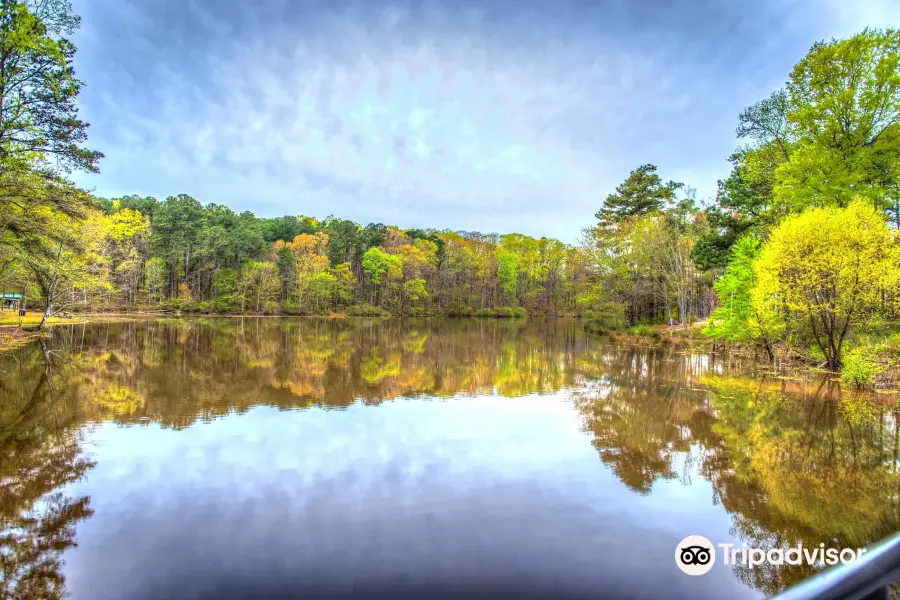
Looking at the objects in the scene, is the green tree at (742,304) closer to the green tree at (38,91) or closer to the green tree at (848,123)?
the green tree at (848,123)

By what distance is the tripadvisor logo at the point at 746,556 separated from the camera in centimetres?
545

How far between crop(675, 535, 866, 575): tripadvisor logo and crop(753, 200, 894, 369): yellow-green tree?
13854mm

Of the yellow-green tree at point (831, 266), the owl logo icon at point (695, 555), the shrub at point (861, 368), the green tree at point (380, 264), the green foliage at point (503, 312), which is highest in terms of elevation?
the green tree at point (380, 264)

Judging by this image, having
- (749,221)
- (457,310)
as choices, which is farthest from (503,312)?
(749,221)

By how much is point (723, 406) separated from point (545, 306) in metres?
70.1

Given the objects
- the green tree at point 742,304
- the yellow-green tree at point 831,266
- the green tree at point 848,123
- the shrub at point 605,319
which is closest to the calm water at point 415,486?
the yellow-green tree at point 831,266

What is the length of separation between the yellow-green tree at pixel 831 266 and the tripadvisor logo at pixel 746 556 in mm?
13854

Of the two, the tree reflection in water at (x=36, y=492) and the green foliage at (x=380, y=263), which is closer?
the tree reflection in water at (x=36, y=492)

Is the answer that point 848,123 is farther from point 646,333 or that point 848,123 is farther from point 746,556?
point 746,556

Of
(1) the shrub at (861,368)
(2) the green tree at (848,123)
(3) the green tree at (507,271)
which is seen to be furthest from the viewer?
(3) the green tree at (507,271)

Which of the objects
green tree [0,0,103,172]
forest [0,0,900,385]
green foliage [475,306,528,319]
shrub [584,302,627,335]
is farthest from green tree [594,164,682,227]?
green tree [0,0,103,172]

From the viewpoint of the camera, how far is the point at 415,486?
7418mm

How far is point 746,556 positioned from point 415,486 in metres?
4.41

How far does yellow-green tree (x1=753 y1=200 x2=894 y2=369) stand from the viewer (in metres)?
15.7
